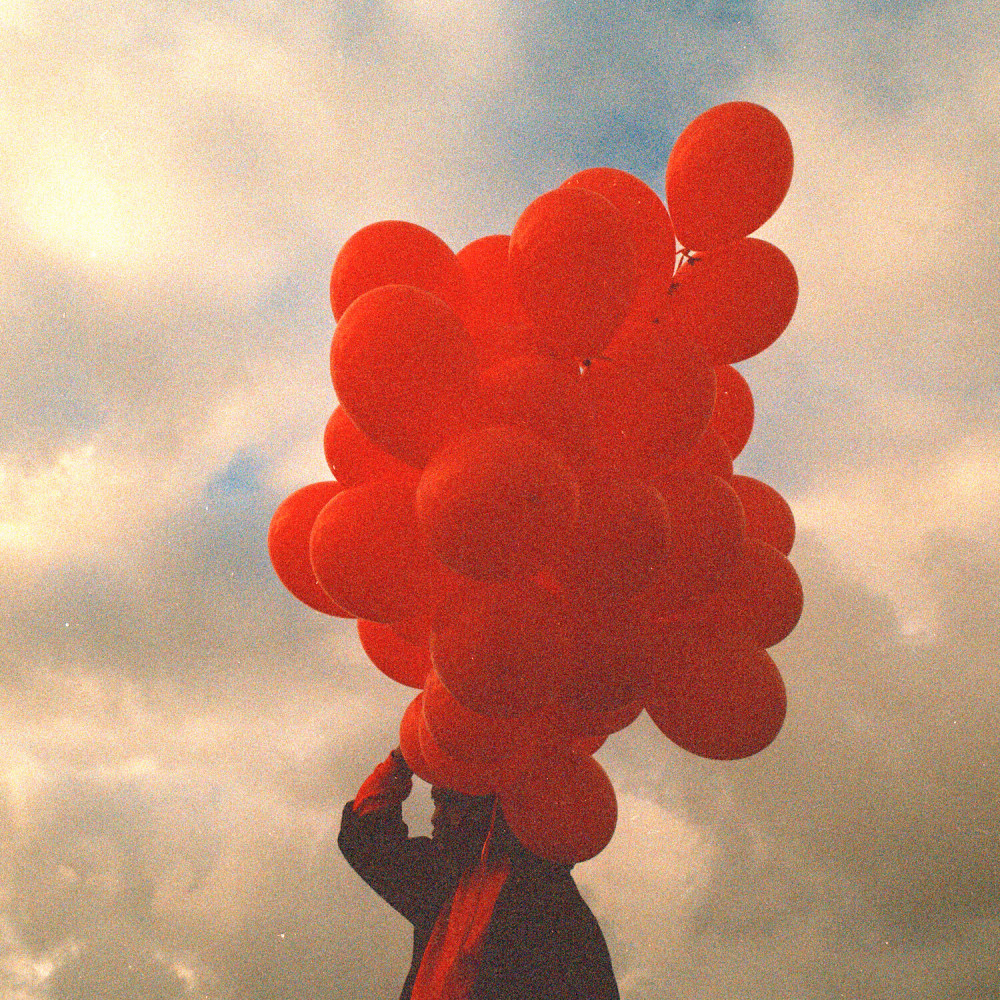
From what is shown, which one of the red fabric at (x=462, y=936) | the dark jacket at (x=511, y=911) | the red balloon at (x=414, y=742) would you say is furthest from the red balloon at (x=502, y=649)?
the dark jacket at (x=511, y=911)

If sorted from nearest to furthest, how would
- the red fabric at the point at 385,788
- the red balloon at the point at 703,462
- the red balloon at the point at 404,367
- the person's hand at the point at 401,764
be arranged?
the red balloon at the point at 404,367 → the red balloon at the point at 703,462 → the red fabric at the point at 385,788 → the person's hand at the point at 401,764

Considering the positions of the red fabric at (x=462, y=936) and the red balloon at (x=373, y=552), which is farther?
the red fabric at (x=462, y=936)

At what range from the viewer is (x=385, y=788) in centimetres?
411

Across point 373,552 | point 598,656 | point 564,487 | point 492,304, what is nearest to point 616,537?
point 564,487

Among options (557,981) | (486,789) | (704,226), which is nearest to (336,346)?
(704,226)

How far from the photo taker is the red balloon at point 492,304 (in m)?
3.14

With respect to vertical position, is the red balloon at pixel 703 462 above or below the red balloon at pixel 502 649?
above

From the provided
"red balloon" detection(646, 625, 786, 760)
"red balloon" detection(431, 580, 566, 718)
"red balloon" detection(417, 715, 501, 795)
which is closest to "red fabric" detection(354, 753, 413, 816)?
"red balloon" detection(417, 715, 501, 795)

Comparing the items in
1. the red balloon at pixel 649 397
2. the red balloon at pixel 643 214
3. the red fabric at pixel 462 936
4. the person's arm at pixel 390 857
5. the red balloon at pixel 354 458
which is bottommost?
the red fabric at pixel 462 936

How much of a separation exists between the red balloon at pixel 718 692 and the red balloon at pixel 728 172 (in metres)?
1.99

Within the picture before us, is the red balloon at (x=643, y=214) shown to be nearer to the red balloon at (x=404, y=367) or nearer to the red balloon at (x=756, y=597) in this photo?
the red balloon at (x=404, y=367)

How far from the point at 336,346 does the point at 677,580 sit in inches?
67.8

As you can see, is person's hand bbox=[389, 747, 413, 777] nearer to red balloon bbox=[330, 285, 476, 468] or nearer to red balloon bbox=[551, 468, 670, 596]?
red balloon bbox=[551, 468, 670, 596]

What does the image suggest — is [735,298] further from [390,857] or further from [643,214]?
[390,857]
